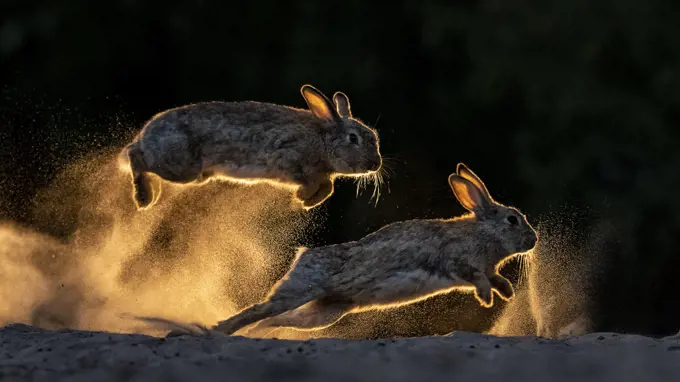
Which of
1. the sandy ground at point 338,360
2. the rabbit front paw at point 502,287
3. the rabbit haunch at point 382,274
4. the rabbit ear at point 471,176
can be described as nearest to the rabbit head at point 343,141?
the rabbit haunch at point 382,274

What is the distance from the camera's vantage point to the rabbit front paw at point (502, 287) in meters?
7.00

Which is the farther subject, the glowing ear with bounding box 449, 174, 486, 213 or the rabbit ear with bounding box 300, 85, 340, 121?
the glowing ear with bounding box 449, 174, 486, 213

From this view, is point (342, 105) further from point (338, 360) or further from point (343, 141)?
point (338, 360)

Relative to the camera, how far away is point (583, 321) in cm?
838

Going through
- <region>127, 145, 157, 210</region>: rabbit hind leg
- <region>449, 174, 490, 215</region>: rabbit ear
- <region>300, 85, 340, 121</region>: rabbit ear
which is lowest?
<region>449, 174, 490, 215</region>: rabbit ear

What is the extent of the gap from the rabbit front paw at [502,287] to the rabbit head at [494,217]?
107mm

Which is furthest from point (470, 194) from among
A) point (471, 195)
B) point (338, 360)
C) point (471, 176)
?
point (338, 360)

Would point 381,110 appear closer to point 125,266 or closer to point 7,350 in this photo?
point 125,266

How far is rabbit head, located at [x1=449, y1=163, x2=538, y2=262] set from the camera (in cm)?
709

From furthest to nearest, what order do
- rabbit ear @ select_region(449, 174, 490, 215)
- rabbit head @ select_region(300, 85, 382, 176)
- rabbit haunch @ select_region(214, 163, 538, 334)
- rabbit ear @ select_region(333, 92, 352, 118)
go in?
rabbit ear @ select_region(333, 92, 352, 118), rabbit ear @ select_region(449, 174, 490, 215), rabbit head @ select_region(300, 85, 382, 176), rabbit haunch @ select_region(214, 163, 538, 334)

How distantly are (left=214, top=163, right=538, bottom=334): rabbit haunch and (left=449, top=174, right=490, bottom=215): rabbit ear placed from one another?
0.59ft

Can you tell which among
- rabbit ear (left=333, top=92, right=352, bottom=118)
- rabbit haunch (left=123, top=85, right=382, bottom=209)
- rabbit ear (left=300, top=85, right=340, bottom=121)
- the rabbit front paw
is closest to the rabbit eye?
rabbit haunch (left=123, top=85, right=382, bottom=209)

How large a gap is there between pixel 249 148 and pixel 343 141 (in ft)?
1.84

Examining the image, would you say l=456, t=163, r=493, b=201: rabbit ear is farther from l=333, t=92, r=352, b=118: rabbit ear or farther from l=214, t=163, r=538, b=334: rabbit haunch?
l=333, t=92, r=352, b=118: rabbit ear
